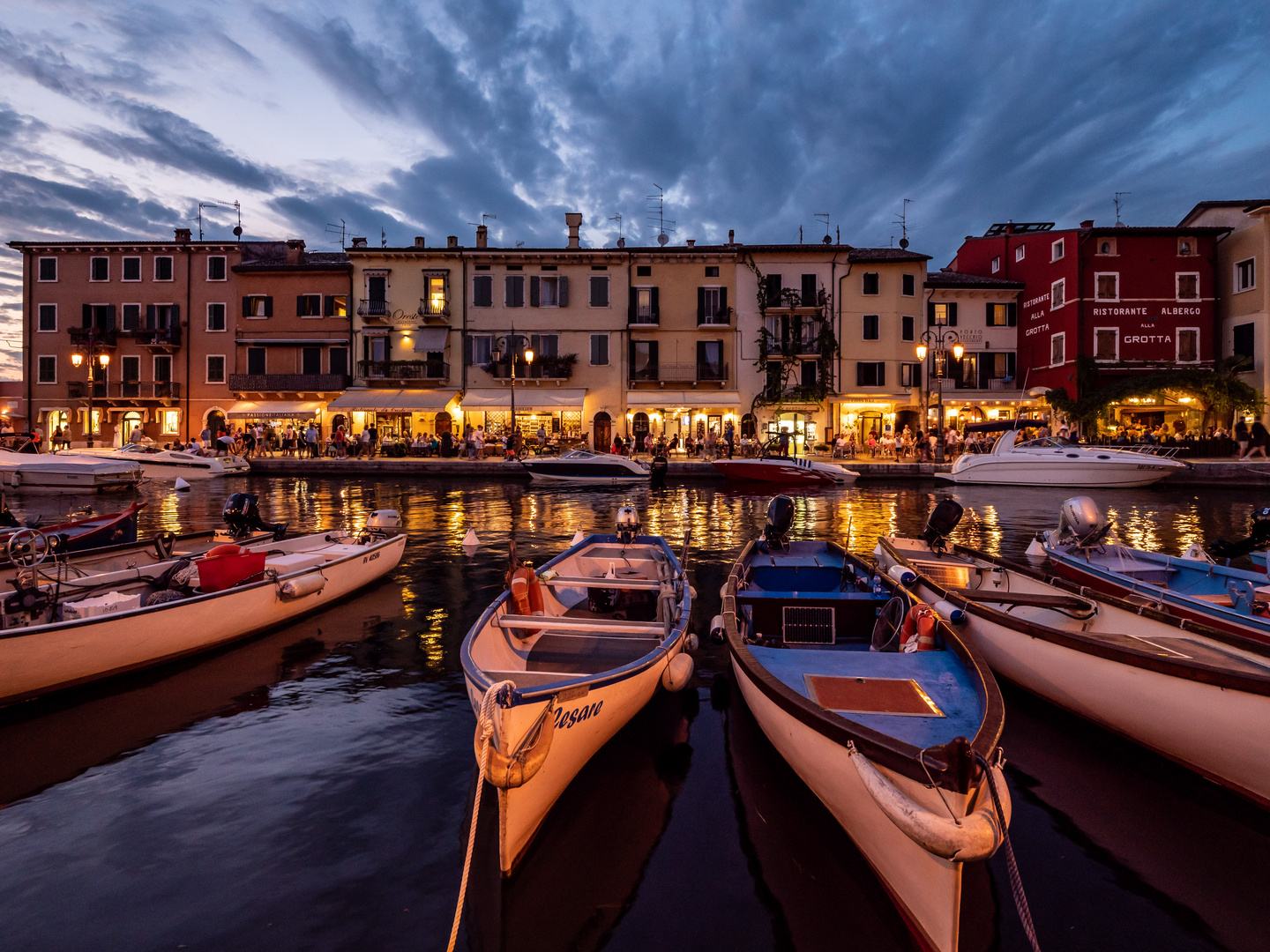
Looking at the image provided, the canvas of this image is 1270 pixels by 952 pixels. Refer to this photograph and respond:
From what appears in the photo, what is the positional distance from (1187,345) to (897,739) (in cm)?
4142

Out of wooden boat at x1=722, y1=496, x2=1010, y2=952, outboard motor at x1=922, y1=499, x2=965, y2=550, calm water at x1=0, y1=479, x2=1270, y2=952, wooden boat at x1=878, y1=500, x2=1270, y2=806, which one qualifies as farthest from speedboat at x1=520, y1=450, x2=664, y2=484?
wooden boat at x1=722, y1=496, x2=1010, y2=952

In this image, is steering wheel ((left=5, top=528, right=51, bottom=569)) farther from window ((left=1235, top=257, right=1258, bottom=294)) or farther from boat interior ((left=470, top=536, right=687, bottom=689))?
window ((left=1235, top=257, right=1258, bottom=294))

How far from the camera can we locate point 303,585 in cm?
830

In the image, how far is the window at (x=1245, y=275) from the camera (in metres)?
32.2

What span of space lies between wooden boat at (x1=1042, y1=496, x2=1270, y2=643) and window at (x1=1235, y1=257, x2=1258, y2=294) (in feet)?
110

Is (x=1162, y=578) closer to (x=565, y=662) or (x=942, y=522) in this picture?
(x=942, y=522)

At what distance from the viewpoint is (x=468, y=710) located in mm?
6082

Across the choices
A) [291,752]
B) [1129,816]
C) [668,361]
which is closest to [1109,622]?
[1129,816]

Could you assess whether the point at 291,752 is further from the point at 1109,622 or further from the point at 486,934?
the point at 1109,622

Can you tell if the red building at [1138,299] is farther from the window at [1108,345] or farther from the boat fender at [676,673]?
the boat fender at [676,673]

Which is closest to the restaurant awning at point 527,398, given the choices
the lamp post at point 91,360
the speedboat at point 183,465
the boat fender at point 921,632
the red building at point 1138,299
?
the speedboat at point 183,465

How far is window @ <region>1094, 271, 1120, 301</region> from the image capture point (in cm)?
3450

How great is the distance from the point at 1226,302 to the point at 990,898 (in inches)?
1658

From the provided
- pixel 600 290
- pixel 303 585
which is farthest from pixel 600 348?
pixel 303 585
